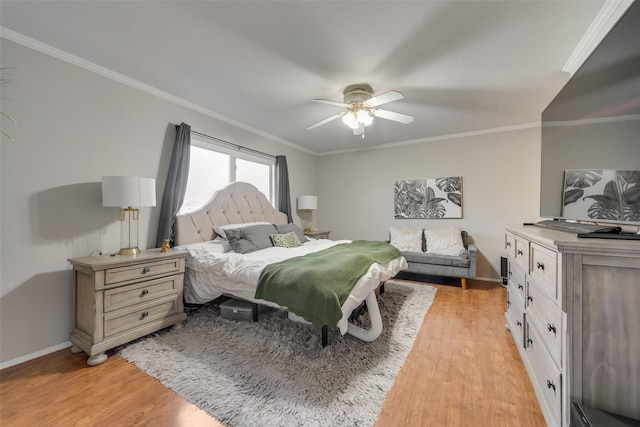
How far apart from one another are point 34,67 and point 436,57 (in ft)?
10.6

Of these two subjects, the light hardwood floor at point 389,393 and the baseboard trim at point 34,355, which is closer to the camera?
the light hardwood floor at point 389,393

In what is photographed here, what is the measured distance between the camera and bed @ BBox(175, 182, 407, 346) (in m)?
2.04

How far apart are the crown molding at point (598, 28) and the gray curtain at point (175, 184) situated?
11.8 ft

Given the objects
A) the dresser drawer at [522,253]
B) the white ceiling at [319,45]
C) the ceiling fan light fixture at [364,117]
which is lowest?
the dresser drawer at [522,253]

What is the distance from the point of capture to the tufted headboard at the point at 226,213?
295 centimetres

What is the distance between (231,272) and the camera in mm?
2365

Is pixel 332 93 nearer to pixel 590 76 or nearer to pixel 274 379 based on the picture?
pixel 590 76

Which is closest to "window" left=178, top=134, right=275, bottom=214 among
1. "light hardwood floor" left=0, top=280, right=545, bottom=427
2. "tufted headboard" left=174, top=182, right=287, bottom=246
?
"tufted headboard" left=174, top=182, right=287, bottom=246

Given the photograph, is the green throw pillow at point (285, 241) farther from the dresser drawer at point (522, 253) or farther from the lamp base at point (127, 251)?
the dresser drawer at point (522, 253)

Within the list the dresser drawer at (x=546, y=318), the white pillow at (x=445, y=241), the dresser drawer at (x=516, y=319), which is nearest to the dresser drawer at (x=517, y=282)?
the dresser drawer at (x=516, y=319)

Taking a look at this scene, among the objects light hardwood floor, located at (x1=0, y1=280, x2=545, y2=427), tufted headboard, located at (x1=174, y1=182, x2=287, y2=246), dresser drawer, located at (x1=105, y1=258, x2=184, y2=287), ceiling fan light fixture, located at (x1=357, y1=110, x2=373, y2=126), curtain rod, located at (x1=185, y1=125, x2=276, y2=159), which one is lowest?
light hardwood floor, located at (x1=0, y1=280, x2=545, y2=427)

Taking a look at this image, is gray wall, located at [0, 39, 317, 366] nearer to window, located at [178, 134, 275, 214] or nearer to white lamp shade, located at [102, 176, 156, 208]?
white lamp shade, located at [102, 176, 156, 208]

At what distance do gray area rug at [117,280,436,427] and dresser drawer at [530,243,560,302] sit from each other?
3.51 feet

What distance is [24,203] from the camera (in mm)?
1937
